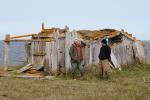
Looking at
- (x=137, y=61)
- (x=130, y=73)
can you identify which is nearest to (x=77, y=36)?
(x=130, y=73)

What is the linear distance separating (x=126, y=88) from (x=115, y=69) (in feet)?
21.2

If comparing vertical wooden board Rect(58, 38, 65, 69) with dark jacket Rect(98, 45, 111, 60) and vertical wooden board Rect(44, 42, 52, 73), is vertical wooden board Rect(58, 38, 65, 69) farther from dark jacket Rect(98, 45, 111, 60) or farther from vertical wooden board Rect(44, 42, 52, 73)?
dark jacket Rect(98, 45, 111, 60)

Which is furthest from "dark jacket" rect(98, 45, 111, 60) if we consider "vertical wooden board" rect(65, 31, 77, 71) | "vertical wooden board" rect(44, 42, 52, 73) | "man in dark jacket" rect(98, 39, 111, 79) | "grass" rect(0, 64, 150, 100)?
"vertical wooden board" rect(44, 42, 52, 73)

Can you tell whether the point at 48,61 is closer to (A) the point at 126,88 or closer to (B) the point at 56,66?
(B) the point at 56,66

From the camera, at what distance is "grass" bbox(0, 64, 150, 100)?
1709 cm

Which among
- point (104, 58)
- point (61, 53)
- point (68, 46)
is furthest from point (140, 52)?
point (104, 58)

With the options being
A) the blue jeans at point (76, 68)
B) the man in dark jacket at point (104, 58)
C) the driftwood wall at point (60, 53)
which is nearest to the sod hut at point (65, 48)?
the driftwood wall at point (60, 53)

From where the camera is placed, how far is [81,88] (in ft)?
64.4

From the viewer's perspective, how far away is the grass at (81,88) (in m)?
17.1

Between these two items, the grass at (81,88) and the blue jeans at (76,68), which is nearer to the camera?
the grass at (81,88)

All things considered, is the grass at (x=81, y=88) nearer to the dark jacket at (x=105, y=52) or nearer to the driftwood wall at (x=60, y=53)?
the driftwood wall at (x=60, y=53)

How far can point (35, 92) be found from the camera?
18.0m

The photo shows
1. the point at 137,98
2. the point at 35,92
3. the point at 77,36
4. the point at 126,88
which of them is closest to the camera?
the point at 137,98

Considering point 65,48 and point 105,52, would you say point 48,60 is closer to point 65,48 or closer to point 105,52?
point 65,48
